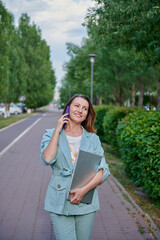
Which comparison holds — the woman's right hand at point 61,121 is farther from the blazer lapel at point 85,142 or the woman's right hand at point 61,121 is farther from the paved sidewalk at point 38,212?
the paved sidewalk at point 38,212

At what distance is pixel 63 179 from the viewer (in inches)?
99.3

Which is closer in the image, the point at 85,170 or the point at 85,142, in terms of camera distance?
the point at 85,170

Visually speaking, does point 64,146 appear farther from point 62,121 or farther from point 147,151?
→ point 147,151

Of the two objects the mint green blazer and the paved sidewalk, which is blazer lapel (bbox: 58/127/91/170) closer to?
the mint green blazer

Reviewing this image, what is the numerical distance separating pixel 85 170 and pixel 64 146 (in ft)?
0.89

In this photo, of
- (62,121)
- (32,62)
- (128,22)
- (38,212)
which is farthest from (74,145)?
(32,62)

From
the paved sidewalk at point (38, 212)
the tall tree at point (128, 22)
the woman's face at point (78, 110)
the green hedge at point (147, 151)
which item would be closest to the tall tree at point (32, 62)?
the tall tree at point (128, 22)

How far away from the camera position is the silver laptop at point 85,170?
241 centimetres

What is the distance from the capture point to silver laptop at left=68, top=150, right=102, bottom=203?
94.8 inches

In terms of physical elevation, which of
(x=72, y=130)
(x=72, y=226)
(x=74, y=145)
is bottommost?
(x=72, y=226)

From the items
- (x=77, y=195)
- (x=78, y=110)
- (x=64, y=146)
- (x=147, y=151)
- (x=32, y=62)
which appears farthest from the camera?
(x=32, y=62)

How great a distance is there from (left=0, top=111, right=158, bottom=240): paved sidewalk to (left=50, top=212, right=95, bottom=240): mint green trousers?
1619 mm

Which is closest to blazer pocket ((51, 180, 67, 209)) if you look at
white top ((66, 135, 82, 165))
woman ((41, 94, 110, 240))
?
woman ((41, 94, 110, 240))

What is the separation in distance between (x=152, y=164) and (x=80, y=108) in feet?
8.69
